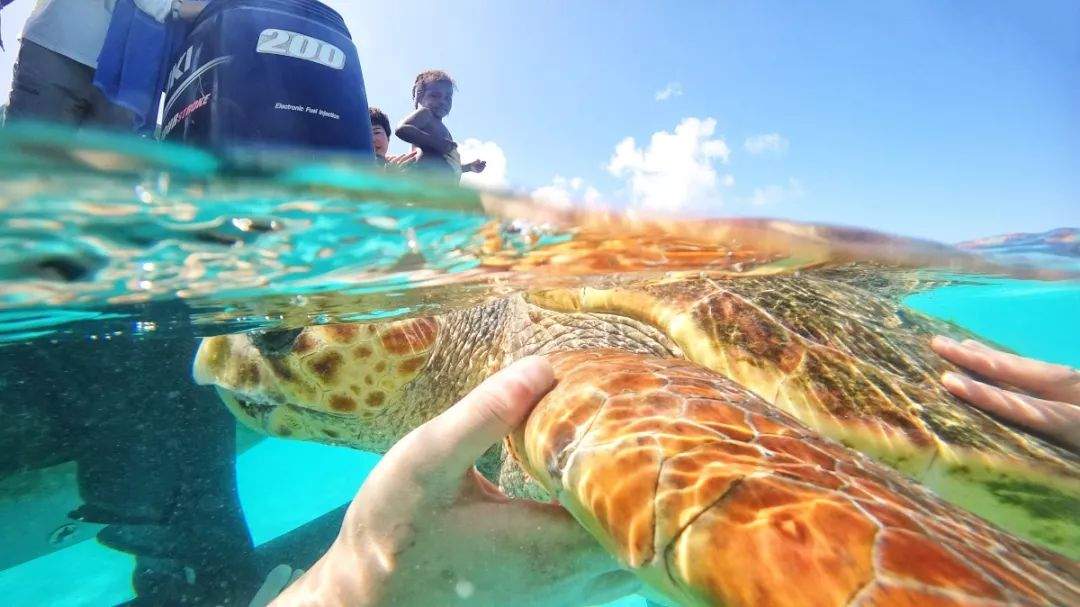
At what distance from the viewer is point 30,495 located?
4.45 metres

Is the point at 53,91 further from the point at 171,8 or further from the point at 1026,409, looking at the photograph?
the point at 1026,409

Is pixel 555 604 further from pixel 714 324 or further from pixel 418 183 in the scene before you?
pixel 418 183

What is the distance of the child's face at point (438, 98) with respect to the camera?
5289mm

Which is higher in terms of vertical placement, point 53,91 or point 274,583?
point 53,91

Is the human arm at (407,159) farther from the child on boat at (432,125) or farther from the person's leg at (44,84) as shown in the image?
the person's leg at (44,84)

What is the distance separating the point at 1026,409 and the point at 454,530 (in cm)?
268

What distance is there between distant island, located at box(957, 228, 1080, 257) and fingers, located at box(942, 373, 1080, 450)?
16.6ft

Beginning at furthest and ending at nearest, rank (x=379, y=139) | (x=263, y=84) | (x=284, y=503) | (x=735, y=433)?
(x=284, y=503), (x=379, y=139), (x=263, y=84), (x=735, y=433)

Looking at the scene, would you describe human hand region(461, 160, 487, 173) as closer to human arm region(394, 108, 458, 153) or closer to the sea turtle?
human arm region(394, 108, 458, 153)

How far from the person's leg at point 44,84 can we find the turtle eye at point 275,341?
1.67m

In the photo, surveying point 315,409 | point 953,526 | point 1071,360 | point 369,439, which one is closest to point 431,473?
point 953,526

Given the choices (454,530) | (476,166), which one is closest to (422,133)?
(476,166)

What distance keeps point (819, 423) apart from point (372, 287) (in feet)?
11.5

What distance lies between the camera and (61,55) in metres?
2.40
